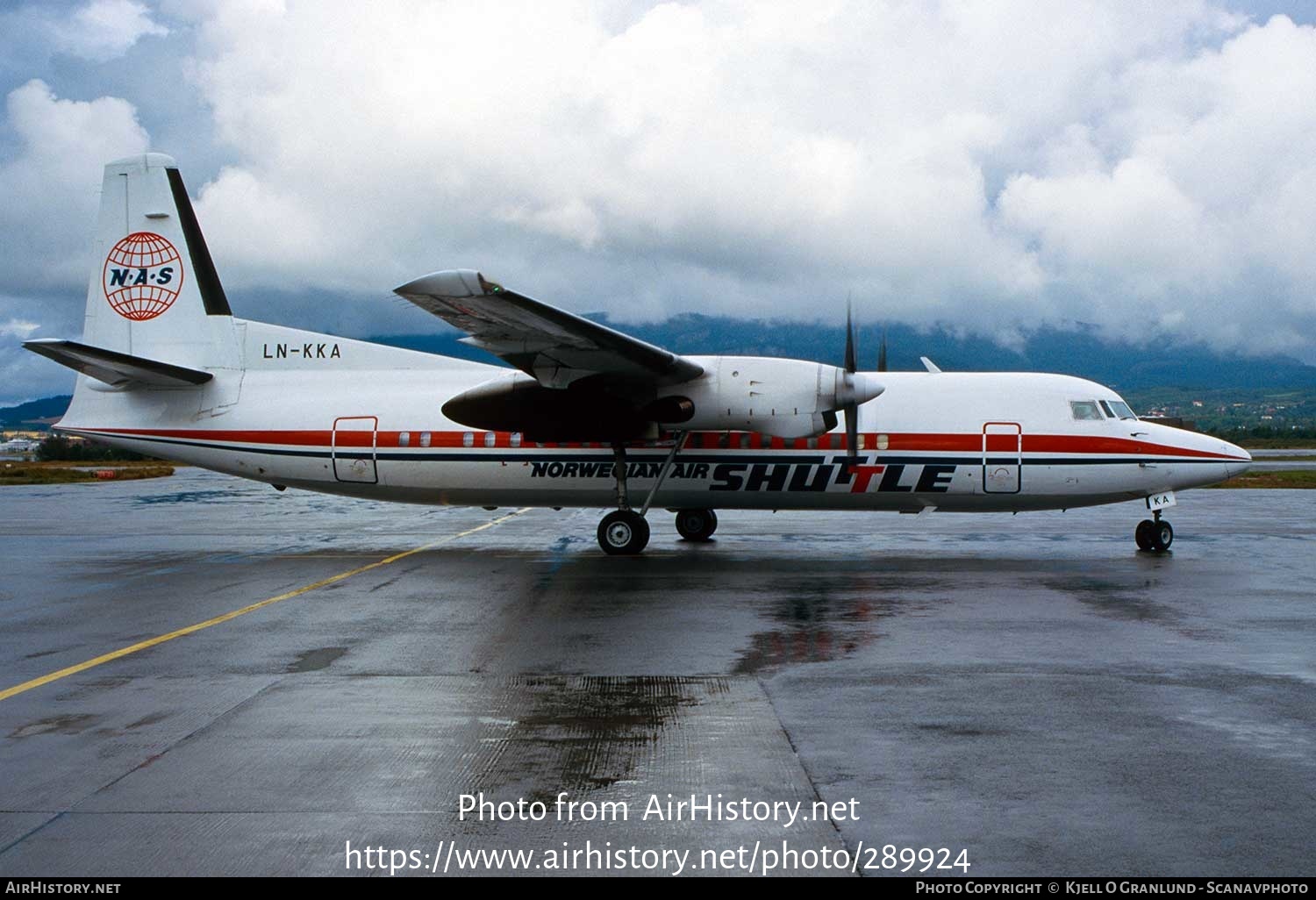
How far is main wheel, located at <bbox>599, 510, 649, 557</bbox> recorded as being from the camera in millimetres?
18016

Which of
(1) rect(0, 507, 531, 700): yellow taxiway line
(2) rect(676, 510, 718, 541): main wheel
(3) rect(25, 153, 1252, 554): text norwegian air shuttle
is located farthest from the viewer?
(2) rect(676, 510, 718, 541): main wheel

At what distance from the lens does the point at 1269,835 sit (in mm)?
4996

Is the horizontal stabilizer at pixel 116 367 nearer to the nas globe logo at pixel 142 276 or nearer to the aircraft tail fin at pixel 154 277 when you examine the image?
the aircraft tail fin at pixel 154 277

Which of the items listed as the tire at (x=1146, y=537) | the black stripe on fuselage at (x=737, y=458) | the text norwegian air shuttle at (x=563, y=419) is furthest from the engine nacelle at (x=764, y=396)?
the tire at (x=1146, y=537)

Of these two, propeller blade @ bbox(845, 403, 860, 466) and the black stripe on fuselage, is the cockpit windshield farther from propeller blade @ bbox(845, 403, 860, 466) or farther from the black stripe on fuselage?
propeller blade @ bbox(845, 403, 860, 466)

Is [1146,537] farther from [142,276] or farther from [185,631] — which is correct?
[142,276]

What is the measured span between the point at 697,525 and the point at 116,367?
10805 mm

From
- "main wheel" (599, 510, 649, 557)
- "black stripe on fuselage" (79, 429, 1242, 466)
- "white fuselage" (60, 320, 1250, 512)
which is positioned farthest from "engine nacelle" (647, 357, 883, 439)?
"main wheel" (599, 510, 649, 557)

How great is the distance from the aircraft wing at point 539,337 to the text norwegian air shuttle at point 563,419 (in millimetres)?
67

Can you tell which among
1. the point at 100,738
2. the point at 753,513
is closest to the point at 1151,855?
the point at 100,738

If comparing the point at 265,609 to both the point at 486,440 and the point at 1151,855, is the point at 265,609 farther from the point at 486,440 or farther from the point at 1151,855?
the point at 1151,855

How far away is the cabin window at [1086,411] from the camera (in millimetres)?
18281

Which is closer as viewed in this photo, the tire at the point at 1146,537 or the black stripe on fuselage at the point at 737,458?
the black stripe on fuselage at the point at 737,458

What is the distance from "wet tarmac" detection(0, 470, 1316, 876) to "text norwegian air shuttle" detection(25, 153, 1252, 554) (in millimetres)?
2064
